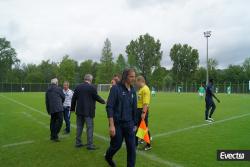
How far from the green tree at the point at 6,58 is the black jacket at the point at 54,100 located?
103578 millimetres

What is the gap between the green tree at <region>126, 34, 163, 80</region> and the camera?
9644cm

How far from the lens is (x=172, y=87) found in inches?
3730

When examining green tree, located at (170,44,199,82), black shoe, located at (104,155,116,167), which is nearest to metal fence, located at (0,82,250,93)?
green tree, located at (170,44,199,82)

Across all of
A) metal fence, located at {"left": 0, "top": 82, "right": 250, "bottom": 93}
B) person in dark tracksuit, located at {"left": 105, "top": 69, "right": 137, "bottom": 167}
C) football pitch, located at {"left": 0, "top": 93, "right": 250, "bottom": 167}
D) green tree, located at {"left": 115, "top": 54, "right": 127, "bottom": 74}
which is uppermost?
green tree, located at {"left": 115, "top": 54, "right": 127, "bottom": 74}

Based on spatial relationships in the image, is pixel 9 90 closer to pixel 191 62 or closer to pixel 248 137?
pixel 191 62

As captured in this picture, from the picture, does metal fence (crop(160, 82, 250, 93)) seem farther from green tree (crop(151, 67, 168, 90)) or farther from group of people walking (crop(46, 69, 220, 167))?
group of people walking (crop(46, 69, 220, 167))

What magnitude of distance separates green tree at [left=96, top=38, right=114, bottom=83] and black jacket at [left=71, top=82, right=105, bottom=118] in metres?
83.5

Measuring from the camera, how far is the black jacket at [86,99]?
8672 millimetres

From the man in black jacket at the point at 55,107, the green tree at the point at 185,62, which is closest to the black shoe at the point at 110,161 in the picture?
the man in black jacket at the point at 55,107

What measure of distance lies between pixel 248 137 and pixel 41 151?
240 inches

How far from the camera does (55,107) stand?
9969 mm

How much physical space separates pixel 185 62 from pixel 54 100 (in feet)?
304

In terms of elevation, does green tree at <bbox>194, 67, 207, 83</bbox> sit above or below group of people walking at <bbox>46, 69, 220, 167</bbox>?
above

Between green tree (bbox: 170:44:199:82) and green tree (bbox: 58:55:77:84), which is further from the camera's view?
green tree (bbox: 170:44:199:82)
